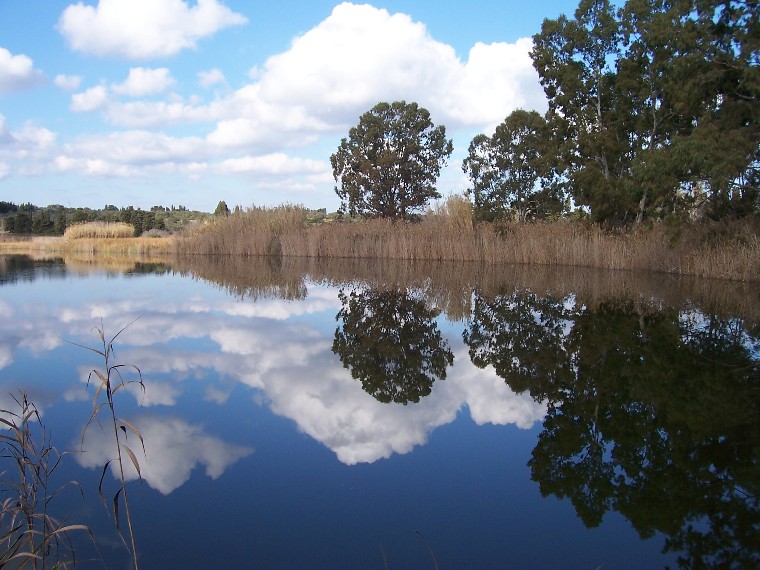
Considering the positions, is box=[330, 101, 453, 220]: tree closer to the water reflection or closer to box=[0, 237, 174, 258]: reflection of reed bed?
box=[0, 237, 174, 258]: reflection of reed bed

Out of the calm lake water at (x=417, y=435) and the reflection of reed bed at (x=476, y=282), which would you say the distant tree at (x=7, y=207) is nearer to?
the reflection of reed bed at (x=476, y=282)

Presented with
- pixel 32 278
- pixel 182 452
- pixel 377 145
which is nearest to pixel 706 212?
pixel 182 452

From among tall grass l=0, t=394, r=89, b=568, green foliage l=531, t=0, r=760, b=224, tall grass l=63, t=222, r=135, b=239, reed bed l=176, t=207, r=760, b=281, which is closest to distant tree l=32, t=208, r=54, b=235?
tall grass l=63, t=222, r=135, b=239

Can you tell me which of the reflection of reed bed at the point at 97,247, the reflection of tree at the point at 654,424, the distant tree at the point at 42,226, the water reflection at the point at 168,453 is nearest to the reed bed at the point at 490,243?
the reflection of reed bed at the point at 97,247

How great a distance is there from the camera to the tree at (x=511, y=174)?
2441 cm

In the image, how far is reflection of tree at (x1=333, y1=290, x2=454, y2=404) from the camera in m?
5.27

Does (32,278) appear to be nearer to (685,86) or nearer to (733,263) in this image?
(685,86)

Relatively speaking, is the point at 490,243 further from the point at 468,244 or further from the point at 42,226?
the point at 42,226

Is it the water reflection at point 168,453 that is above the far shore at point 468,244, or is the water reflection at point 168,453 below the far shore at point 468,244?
below

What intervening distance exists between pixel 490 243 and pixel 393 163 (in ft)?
42.7

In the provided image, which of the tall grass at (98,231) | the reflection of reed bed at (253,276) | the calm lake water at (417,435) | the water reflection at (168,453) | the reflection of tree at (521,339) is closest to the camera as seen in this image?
the calm lake water at (417,435)

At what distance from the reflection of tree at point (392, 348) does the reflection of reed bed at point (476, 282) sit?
92 cm

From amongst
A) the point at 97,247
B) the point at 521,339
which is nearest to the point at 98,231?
the point at 97,247

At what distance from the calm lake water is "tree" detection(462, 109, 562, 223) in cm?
1611
